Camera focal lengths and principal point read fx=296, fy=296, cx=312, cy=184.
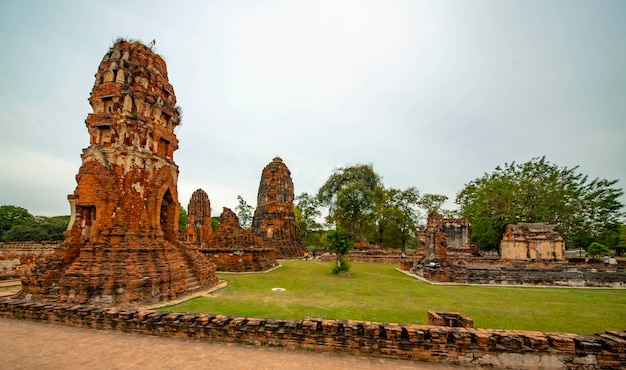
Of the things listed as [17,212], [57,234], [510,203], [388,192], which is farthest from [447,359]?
[17,212]

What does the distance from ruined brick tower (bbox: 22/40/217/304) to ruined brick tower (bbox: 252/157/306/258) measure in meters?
20.6

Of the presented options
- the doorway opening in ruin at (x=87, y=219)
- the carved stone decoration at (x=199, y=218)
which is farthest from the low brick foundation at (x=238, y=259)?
the carved stone decoration at (x=199, y=218)

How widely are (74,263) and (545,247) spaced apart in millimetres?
27775

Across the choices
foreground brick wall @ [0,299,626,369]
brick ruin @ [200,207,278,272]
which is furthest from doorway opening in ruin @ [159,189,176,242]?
foreground brick wall @ [0,299,626,369]

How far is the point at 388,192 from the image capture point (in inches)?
1598

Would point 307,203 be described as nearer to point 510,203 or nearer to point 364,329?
point 510,203

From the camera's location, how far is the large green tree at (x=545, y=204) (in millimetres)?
27828

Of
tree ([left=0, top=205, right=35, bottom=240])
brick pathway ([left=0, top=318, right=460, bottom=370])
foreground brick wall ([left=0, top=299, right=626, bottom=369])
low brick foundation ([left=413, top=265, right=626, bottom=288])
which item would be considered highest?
tree ([left=0, top=205, right=35, bottom=240])

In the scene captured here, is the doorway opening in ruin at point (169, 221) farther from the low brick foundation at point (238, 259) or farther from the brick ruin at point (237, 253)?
the low brick foundation at point (238, 259)

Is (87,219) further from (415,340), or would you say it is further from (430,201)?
(430,201)

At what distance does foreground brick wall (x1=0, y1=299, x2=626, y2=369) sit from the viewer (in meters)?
4.51

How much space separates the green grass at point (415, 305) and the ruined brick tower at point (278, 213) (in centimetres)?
2030

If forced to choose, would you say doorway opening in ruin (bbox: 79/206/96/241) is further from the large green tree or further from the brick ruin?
the large green tree

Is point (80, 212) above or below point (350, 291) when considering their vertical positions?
above
